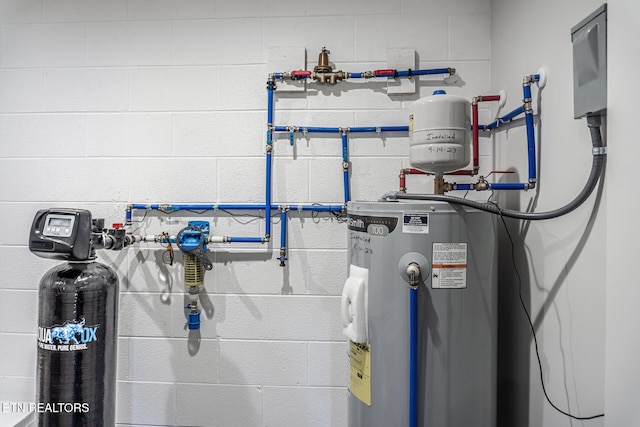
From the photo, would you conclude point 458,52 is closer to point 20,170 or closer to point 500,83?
point 500,83

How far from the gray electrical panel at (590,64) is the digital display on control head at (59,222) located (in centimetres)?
164

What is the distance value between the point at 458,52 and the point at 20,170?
2090 millimetres

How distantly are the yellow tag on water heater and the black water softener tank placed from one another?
0.92 meters

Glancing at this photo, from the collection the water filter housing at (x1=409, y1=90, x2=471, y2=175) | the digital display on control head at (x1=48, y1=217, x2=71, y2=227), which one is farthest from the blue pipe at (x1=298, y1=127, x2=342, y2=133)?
the digital display on control head at (x1=48, y1=217, x2=71, y2=227)

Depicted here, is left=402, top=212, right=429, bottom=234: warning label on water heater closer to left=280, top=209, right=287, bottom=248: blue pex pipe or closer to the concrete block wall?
the concrete block wall

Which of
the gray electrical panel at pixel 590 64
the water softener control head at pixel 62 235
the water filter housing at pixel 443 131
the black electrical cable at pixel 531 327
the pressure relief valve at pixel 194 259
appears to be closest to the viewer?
the gray electrical panel at pixel 590 64

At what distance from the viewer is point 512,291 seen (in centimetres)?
138

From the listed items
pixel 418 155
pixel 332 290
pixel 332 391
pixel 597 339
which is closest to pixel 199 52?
pixel 418 155

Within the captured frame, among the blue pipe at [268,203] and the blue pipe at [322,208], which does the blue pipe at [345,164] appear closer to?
the blue pipe at [322,208]

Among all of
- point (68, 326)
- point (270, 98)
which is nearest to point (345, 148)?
point (270, 98)

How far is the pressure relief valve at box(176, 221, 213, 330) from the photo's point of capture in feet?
5.08

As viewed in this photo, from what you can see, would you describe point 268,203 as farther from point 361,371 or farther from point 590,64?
point 590,64

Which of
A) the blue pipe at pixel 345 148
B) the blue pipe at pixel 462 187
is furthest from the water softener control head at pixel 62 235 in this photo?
the blue pipe at pixel 462 187

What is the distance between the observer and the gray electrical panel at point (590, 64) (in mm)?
874
